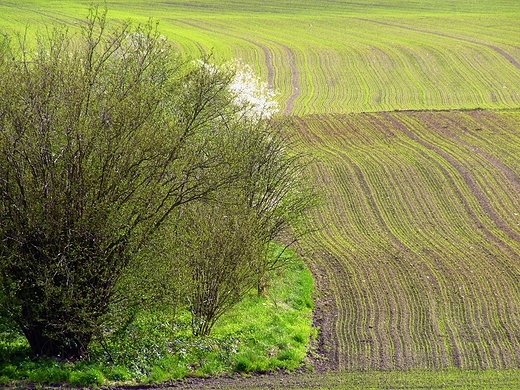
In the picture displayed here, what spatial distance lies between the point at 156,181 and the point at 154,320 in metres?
4.11

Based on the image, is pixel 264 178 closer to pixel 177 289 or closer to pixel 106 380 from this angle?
pixel 177 289

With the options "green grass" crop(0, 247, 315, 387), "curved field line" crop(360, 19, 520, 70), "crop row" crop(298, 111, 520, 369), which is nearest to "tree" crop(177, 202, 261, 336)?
"green grass" crop(0, 247, 315, 387)

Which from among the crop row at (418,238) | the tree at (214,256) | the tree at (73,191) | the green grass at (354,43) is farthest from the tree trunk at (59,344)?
the green grass at (354,43)

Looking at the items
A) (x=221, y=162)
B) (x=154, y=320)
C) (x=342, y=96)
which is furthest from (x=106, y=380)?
(x=342, y=96)

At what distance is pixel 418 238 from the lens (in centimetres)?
3391

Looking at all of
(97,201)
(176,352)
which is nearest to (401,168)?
(176,352)

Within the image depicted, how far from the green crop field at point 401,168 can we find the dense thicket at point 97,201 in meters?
5.30

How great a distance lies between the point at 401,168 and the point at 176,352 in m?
25.5

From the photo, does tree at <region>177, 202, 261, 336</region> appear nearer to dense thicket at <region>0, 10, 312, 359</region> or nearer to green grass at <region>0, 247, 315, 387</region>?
dense thicket at <region>0, 10, 312, 359</region>

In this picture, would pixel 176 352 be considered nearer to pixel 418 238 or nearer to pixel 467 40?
pixel 418 238

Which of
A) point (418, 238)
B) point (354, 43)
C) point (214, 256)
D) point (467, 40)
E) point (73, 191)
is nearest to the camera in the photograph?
point (73, 191)

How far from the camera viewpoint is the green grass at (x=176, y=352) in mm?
18250

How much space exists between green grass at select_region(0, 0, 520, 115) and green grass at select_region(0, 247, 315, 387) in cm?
3277

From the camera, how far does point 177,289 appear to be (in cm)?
1992
